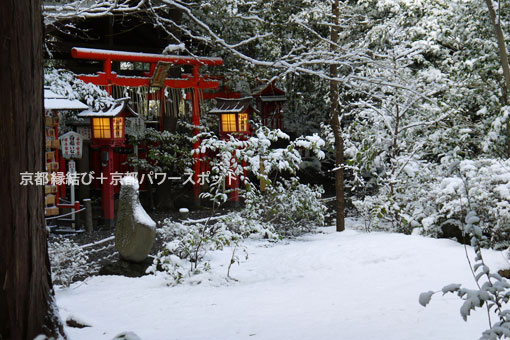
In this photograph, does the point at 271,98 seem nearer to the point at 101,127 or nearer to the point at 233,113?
the point at 233,113

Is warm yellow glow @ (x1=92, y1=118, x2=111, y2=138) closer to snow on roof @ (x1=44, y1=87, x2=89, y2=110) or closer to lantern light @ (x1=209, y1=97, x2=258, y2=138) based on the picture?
snow on roof @ (x1=44, y1=87, x2=89, y2=110)

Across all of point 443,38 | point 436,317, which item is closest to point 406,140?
point 443,38

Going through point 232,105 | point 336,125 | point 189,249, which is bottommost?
point 189,249

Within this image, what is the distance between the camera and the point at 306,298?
6.42 m

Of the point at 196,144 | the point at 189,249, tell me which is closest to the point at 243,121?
the point at 196,144

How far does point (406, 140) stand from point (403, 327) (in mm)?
8539

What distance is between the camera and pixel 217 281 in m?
7.66

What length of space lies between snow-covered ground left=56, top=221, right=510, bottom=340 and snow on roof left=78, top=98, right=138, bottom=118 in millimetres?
4950

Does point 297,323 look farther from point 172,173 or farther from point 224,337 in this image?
point 172,173

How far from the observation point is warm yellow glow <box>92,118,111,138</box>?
12957 millimetres

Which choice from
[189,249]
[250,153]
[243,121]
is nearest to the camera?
[189,249]

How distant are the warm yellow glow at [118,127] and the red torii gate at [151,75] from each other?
1021 mm

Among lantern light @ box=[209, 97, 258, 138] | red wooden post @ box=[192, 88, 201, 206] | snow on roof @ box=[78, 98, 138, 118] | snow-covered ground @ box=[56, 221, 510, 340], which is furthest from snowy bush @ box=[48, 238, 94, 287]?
lantern light @ box=[209, 97, 258, 138]

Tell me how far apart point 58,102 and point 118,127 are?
183 cm
